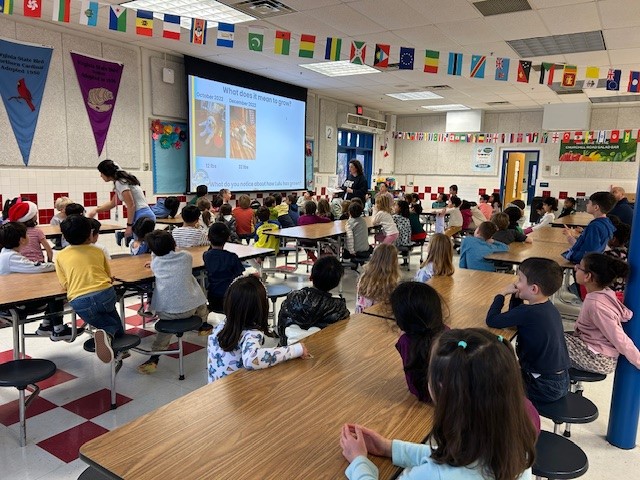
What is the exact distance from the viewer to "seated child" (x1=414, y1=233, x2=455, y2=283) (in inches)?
139

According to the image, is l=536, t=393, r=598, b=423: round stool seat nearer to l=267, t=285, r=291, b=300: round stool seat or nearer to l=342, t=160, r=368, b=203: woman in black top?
l=267, t=285, r=291, b=300: round stool seat

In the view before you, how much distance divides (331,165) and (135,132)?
557cm

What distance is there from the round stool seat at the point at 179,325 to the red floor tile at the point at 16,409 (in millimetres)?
778

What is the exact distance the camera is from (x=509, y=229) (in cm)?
539

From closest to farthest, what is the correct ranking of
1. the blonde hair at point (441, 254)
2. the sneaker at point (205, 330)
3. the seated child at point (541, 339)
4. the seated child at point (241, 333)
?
the seated child at point (241, 333) → the seated child at point (541, 339) → the blonde hair at point (441, 254) → the sneaker at point (205, 330)

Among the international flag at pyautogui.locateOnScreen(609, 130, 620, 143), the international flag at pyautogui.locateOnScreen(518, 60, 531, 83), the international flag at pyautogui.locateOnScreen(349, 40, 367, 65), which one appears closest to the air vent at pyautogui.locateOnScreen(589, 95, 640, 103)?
the international flag at pyautogui.locateOnScreen(609, 130, 620, 143)

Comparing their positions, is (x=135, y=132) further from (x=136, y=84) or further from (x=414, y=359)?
(x=414, y=359)

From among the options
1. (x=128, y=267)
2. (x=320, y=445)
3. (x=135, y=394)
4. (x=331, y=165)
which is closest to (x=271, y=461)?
(x=320, y=445)

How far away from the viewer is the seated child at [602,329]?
2.37 meters

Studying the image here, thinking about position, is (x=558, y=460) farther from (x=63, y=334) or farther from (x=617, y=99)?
(x=617, y=99)

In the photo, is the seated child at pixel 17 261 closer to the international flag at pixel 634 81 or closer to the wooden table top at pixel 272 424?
the wooden table top at pixel 272 424

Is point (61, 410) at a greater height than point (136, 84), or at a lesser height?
lesser

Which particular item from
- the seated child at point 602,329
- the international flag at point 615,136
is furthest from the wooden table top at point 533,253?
the international flag at point 615,136

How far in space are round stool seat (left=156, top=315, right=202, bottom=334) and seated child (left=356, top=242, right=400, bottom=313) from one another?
1143 mm
